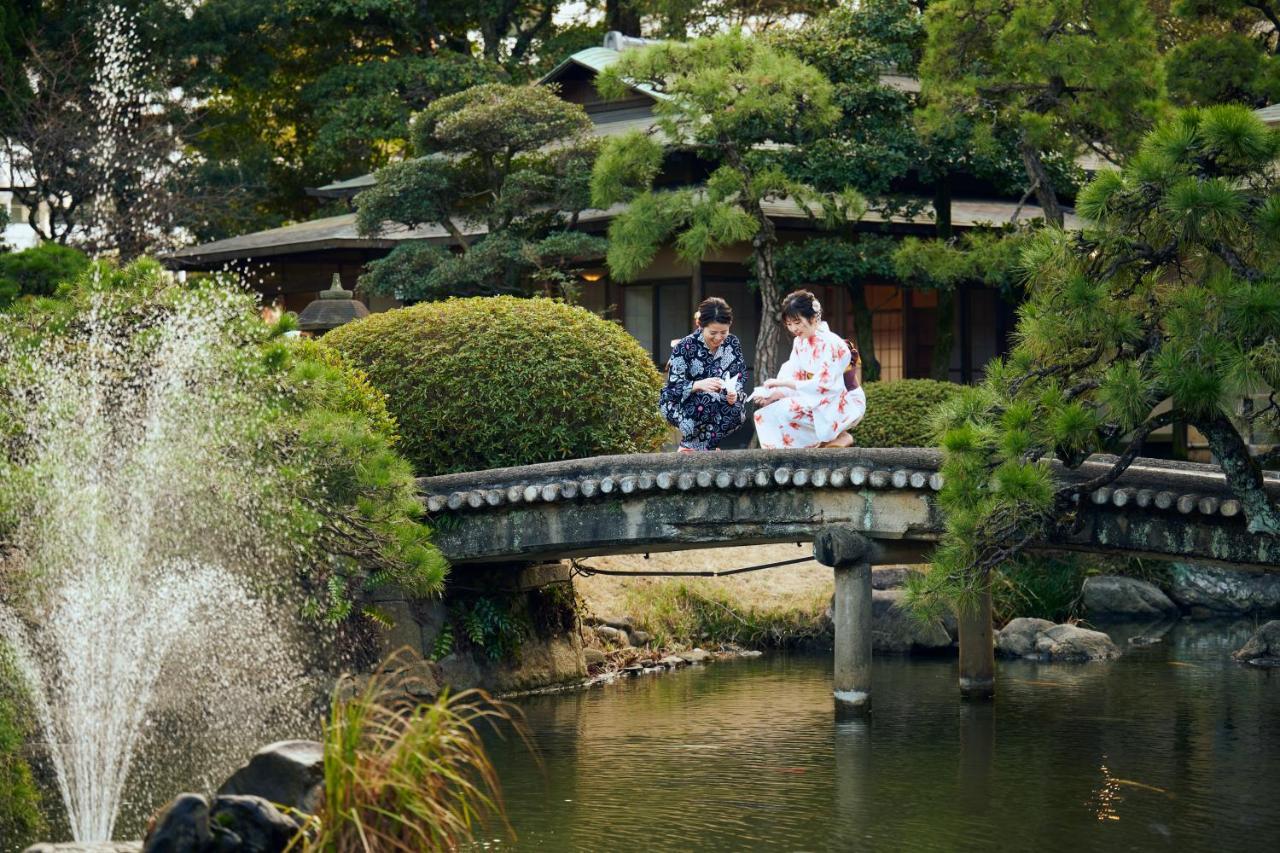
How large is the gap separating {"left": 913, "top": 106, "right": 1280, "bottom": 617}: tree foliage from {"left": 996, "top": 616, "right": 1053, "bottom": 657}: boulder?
6.27 meters

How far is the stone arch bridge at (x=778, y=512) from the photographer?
12555 mm

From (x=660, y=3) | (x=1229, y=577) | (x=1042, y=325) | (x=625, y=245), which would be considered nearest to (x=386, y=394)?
(x=1042, y=325)

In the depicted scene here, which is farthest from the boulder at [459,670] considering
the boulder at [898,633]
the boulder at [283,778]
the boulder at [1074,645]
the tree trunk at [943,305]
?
the tree trunk at [943,305]

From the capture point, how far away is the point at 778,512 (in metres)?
13.4

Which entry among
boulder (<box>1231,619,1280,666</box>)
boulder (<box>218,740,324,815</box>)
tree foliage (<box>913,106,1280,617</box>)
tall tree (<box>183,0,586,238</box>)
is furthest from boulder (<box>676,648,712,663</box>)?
tall tree (<box>183,0,586,238</box>)

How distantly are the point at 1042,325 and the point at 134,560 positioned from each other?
577 centimetres

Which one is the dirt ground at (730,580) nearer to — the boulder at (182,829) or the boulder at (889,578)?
the boulder at (889,578)

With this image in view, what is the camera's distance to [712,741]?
12609mm

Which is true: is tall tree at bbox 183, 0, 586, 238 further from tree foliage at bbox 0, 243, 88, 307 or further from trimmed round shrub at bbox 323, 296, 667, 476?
tree foliage at bbox 0, 243, 88, 307

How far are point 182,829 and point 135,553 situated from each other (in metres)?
4.03

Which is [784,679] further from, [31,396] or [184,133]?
[184,133]

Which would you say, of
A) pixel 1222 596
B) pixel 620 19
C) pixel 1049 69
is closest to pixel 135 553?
pixel 1049 69

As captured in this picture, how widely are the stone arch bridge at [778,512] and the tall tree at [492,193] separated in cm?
880

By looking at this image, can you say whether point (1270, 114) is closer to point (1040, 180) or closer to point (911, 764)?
point (1040, 180)
